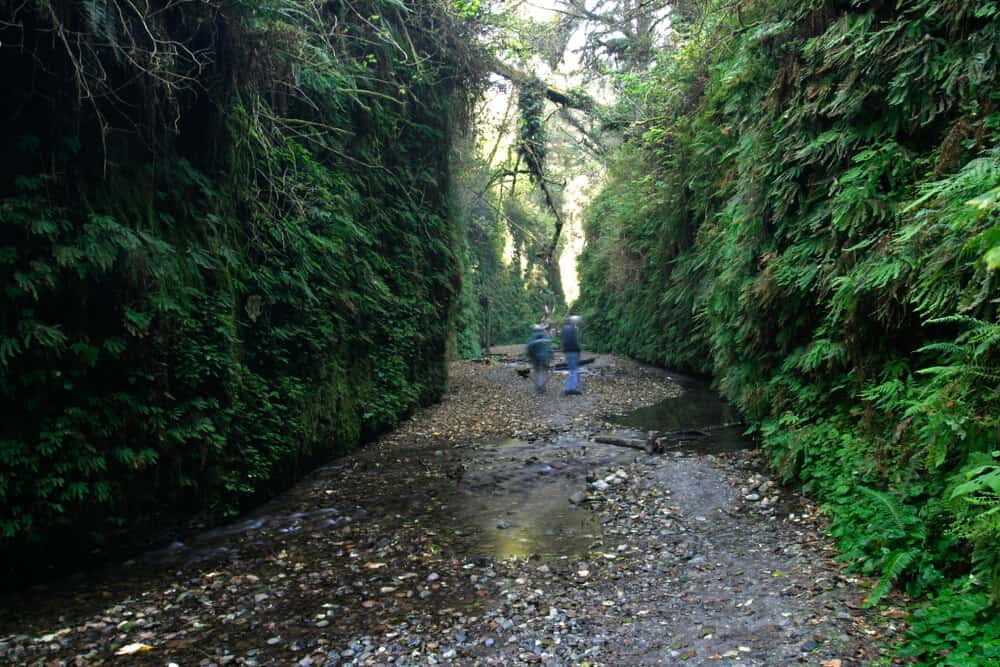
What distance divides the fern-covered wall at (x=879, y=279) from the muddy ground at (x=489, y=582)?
1.90ft

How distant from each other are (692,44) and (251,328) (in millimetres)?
10857

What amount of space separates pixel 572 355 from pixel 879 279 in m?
10.9

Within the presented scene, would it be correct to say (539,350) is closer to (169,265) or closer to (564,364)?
(564,364)

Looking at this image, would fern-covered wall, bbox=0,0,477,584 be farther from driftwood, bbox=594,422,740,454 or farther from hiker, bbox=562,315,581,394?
hiker, bbox=562,315,581,394

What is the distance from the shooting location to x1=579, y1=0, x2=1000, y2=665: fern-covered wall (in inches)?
154

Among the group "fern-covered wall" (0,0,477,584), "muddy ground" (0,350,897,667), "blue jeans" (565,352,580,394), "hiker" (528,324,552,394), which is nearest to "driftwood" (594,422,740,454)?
"muddy ground" (0,350,897,667)

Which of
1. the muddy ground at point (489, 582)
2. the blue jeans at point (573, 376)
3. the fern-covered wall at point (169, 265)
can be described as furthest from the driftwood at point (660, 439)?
the blue jeans at point (573, 376)

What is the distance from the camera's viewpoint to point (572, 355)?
1588cm

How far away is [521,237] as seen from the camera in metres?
36.6

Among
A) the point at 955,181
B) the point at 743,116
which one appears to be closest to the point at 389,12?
the point at 743,116

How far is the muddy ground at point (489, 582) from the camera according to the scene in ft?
13.5

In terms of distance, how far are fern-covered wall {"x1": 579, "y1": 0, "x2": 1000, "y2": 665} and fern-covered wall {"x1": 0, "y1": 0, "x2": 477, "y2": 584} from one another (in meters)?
6.03

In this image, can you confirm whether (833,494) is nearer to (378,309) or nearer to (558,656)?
(558,656)

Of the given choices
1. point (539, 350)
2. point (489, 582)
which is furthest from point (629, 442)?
A: point (539, 350)
